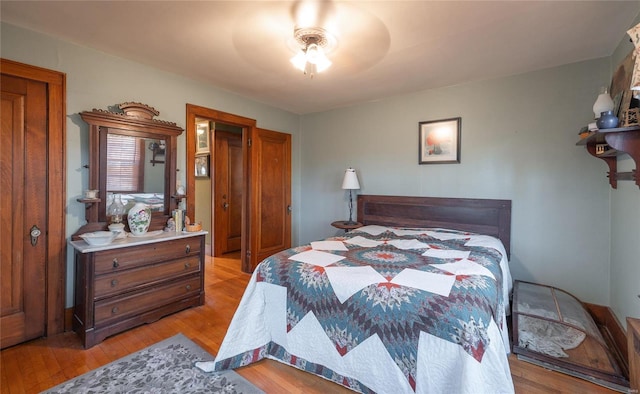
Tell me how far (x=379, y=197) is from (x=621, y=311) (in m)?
2.38

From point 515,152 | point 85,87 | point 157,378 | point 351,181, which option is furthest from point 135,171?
point 515,152

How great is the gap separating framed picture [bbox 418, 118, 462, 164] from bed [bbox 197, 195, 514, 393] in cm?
124

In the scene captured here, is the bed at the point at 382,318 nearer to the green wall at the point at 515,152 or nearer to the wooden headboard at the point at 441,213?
the wooden headboard at the point at 441,213

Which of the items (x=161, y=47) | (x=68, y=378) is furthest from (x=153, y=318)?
(x=161, y=47)

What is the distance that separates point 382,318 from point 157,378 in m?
1.47

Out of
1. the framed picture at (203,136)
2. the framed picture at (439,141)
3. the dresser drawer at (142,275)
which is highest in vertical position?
the framed picture at (203,136)

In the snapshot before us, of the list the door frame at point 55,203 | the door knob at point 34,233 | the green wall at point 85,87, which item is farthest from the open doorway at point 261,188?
the door knob at point 34,233

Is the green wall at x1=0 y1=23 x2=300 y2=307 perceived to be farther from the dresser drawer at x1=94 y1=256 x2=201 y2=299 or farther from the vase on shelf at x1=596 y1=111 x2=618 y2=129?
the vase on shelf at x1=596 y1=111 x2=618 y2=129

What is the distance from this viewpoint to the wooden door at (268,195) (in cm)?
385

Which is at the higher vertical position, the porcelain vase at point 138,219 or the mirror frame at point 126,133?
the mirror frame at point 126,133

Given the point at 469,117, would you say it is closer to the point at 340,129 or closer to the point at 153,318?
the point at 340,129

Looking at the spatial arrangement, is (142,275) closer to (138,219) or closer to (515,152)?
(138,219)

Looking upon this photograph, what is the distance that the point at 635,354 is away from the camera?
52.0 inches

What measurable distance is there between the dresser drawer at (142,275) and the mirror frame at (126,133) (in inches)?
18.1
